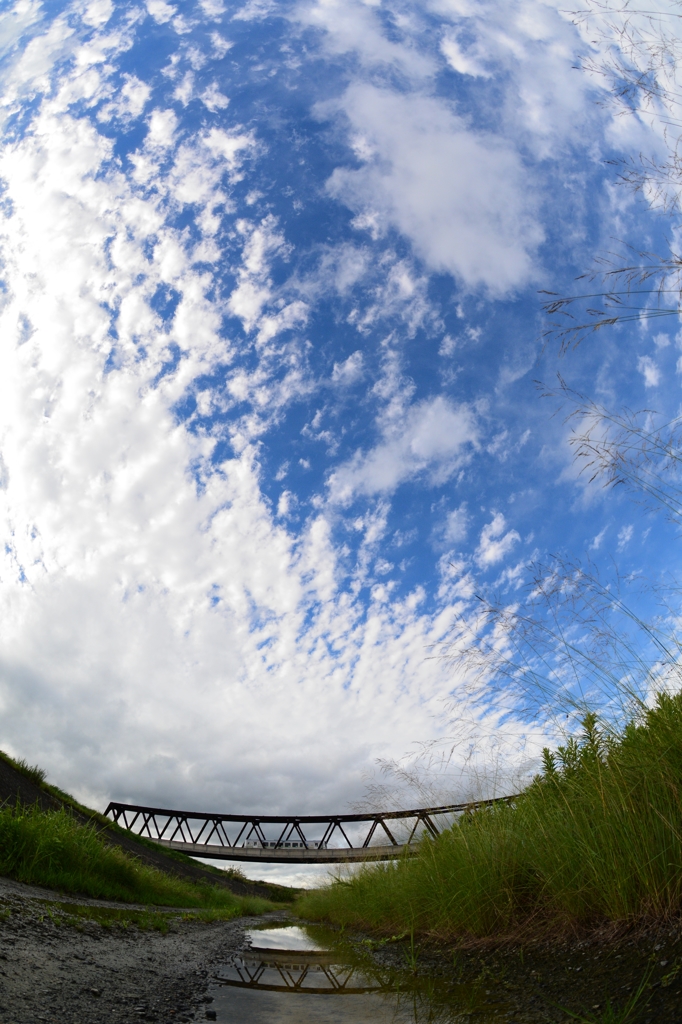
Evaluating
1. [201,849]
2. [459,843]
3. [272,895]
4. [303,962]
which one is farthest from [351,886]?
[272,895]

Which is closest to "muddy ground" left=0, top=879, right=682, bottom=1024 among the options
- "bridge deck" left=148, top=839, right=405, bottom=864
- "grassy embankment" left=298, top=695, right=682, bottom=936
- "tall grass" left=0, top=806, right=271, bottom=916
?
"grassy embankment" left=298, top=695, right=682, bottom=936

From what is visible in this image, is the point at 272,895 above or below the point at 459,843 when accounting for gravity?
below

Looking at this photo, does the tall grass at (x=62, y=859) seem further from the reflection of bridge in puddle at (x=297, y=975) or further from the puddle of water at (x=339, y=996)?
the puddle of water at (x=339, y=996)

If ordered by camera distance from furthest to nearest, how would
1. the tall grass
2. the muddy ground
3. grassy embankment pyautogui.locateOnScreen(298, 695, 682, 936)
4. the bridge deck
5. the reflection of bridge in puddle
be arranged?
the bridge deck → the tall grass → the reflection of bridge in puddle → grassy embankment pyautogui.locateOnScreen(298, 695, 682, 936) → the muddy ground

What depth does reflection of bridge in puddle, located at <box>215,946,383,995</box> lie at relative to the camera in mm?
3512

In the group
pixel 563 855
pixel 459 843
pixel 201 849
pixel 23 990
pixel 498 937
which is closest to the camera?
pixel 23 990

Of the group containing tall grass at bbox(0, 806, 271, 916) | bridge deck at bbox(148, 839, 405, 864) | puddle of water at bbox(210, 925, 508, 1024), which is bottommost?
bridge deck at bbox(148, 839, 405, 864)

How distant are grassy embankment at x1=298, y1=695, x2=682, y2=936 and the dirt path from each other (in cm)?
200

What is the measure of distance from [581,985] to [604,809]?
2.64 feet

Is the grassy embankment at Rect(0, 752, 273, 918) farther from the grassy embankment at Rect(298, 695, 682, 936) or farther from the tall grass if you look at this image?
the grassy embankment at Rect(298, 695, 682, 936)

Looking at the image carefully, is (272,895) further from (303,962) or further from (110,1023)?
(110,1023)

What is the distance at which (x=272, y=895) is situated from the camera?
151 feet

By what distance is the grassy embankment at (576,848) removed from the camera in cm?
251

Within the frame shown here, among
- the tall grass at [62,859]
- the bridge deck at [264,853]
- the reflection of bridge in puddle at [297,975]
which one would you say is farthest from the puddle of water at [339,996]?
the bridge deck at [264,853]
